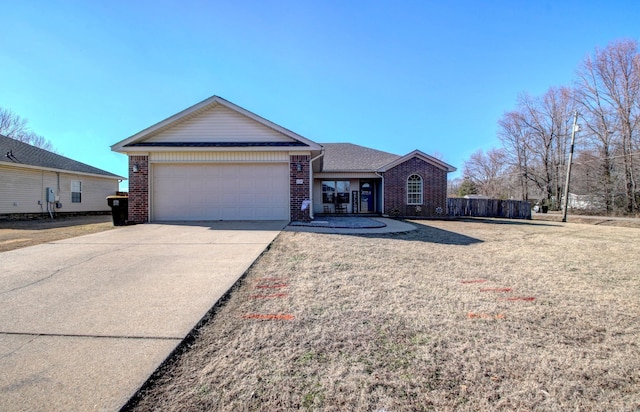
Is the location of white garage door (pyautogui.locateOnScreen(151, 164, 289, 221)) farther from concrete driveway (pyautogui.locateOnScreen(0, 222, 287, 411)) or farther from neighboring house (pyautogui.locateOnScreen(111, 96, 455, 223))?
concrete driveway (pyautogui.locateOnScreen(0, 222, 287, 411))

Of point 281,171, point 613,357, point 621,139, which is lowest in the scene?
point 613,357

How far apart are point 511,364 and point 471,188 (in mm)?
44427

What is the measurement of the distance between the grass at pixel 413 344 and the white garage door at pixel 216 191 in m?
6.27

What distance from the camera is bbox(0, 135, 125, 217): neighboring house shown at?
1434 centimetres

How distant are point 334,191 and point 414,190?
495cm

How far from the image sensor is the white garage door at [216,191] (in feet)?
35.3

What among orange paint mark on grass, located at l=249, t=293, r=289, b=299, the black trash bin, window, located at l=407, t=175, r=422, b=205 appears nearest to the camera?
orange paint mark on grass, located at l=249, t=293, r=289, b=299

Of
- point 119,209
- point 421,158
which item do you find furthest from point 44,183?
point 421,158

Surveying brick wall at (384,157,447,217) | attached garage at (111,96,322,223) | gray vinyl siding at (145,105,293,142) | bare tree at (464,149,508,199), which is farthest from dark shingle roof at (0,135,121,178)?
bare tree at (464,149,508,199)

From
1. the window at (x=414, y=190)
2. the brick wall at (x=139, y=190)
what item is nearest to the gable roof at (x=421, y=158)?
the window at (x=414, y=190)

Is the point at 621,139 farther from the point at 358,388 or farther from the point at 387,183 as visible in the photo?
the point at 358,388

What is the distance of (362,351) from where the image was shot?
233cm

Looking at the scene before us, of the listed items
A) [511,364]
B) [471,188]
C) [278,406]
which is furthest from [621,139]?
[278,406]

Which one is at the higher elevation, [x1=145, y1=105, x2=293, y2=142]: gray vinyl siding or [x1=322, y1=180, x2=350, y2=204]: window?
[x1=145, y1=105, x2=293, y2=142]: gray vinyl siding
